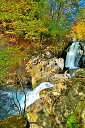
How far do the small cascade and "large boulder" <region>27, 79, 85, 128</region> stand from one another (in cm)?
1113

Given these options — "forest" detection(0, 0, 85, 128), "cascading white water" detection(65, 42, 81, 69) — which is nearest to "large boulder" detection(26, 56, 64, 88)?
"forest" detection(0, 0, 85, 128)

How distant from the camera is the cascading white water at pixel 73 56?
15.0m

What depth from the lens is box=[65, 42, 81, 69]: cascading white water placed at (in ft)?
49.1

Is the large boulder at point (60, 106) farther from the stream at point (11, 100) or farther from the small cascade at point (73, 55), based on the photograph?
the small cascade at point (73, 55)

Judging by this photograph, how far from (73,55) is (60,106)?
495 inches

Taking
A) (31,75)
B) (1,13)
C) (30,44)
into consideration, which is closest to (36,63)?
(31,75)

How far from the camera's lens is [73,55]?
15484 millimetres

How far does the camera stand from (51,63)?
38.1 feet

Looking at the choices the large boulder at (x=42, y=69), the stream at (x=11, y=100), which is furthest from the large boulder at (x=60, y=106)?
the large boulder at (x=42, y=69)

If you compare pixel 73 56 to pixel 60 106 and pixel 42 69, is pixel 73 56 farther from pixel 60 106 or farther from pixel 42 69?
pixel 60 106

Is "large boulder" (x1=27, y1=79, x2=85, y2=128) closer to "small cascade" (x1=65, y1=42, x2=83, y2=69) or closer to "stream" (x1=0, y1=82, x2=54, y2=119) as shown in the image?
"stream" (x1=0, y1=82, x2=54, y2=119)

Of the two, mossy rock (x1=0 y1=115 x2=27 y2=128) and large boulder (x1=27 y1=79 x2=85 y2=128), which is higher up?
large boulder (x1=27 y1=79 x2=85 y2=128)

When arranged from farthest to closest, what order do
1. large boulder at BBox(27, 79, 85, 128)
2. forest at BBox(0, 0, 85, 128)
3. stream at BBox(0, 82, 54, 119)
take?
stream at BBox(0, 82, 54, 119) < forest at BBox(0, 0, 85, 128) < large boulder at BBox(27, 79, 85, 128)

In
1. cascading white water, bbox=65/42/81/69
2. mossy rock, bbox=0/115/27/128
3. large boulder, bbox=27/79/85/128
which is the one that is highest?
cascading white water, bbox=65/42/81/69
